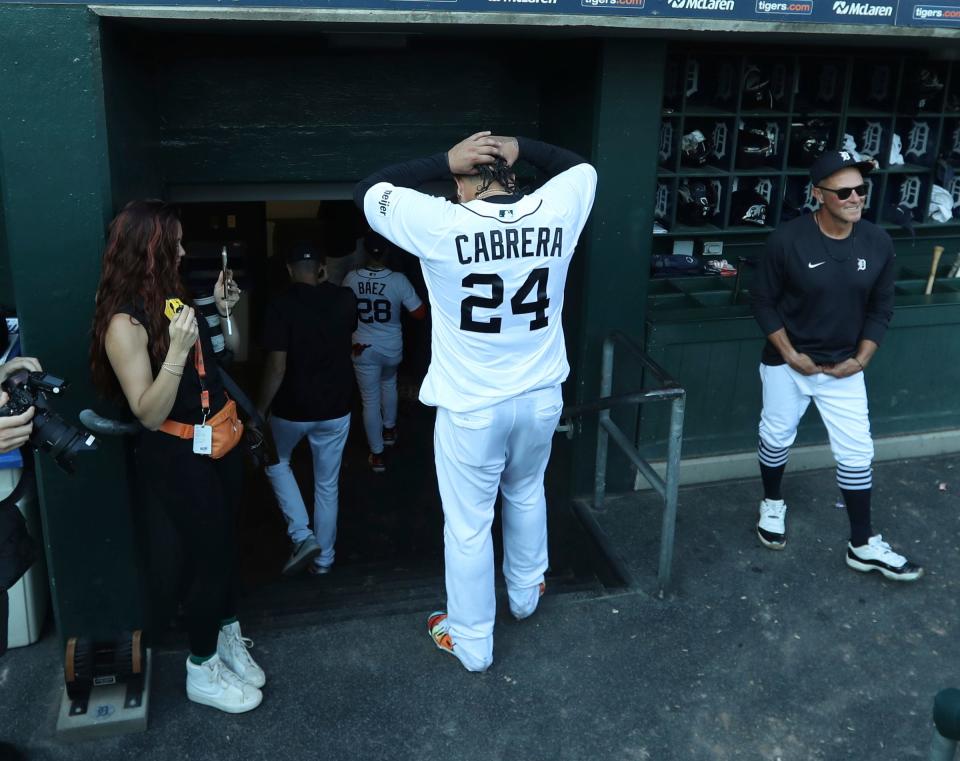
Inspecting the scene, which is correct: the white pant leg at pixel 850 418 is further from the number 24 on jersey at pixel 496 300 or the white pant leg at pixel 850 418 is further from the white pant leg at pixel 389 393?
the white pant leg at pixel 389 393

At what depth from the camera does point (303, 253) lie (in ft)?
14.9

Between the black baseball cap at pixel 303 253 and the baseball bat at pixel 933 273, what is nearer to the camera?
the black baseball cap at pixel 303 253

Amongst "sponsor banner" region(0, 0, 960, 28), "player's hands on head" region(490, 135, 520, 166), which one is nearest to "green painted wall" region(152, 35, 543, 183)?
"sponsor banner" region(0, 0, 960, 28)

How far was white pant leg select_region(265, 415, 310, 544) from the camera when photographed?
15.7 ft

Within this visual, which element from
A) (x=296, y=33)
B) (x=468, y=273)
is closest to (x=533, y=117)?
(x=296, y=33)

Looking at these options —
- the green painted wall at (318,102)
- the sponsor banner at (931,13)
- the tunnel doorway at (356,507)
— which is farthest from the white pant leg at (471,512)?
the sponsor banner at (931,13)

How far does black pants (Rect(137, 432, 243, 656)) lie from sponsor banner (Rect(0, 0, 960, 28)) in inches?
62.5

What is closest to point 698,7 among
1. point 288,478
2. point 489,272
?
point 489,272

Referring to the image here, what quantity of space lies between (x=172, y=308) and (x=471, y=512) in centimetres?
134

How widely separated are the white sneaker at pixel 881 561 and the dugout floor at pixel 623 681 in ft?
0.18

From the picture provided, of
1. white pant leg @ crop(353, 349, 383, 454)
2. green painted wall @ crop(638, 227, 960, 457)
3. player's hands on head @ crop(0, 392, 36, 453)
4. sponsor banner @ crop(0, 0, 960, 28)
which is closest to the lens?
player's hands on head @ crop(0, 392, 36, 453)

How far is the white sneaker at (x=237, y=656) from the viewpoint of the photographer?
3647 millimetres

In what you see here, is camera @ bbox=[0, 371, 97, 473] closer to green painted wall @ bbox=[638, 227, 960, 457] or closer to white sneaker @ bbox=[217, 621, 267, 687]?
white sneaker @ bbox=[217, 621, 267, 687]

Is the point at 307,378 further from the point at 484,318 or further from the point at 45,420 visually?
the point at 45,420
